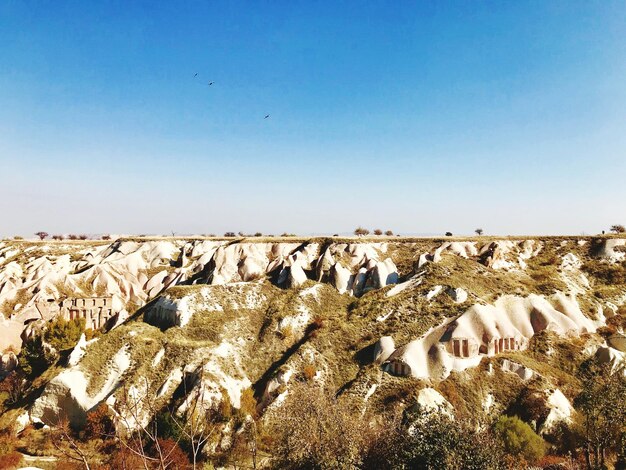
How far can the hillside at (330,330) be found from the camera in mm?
39594

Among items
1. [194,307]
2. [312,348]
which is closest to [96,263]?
[194,307]

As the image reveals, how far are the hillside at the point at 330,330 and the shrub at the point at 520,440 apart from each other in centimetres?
240

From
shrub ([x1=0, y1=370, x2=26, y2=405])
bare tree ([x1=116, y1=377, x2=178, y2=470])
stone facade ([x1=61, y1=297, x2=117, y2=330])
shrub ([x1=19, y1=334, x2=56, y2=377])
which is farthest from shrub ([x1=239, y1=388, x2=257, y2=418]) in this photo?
stone facade ([x1=61, y1=297, x2=117, y2=330])

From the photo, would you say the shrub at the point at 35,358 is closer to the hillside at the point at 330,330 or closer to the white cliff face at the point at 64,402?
the hillside at the point at 330,330

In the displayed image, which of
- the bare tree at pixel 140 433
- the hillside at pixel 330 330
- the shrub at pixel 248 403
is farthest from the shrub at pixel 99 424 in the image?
the shrub at pixel 248 403

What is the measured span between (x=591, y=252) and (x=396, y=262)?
30436mm

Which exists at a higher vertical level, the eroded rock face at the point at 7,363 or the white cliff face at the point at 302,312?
the white cliff face at the point at 302,312

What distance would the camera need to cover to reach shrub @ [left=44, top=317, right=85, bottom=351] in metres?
52.1

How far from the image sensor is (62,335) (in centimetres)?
5309

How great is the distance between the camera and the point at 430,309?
4984 cm

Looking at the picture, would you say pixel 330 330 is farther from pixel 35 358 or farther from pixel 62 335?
pixel 35 358

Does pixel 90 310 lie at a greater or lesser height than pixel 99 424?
greater

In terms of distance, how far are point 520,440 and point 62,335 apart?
52.4 metres

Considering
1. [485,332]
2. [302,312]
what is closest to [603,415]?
[485,332]
